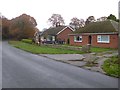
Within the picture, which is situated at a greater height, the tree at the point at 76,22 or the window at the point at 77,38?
the tree at the point at 76,22

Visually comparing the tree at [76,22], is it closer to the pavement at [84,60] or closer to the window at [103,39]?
the window at [103,39]

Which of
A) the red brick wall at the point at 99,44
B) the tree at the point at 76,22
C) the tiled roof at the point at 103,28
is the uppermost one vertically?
the tree at the point at 76,22

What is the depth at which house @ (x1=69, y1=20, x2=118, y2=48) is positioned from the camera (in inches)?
1441

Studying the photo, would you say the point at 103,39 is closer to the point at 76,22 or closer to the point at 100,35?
the point at 100,35

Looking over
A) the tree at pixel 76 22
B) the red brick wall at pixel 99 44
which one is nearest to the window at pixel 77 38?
the red brick wall at pixel 99 44

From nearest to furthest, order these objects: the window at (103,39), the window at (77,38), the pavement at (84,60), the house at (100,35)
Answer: the pavement at (84,60) < the house at (100,35) < the window at (103,39) < the window at (77,38)

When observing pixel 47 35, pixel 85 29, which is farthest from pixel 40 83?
pixel 47 35

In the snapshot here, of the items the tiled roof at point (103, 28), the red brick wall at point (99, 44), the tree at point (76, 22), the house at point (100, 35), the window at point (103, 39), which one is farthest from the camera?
the tree at point (76, 22)

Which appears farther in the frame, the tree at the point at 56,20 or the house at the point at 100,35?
the tree at the point at 56,20

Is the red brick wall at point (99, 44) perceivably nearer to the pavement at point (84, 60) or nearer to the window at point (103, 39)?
the window at point (103, 39)

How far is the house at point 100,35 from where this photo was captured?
1441 inches

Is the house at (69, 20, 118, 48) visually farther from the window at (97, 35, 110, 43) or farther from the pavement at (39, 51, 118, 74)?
the pavement at (39, 51, 118, 74)

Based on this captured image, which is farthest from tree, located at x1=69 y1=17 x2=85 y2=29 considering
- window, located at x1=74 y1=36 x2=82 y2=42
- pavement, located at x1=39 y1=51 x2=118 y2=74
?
pavement, located at x1=39 y1=51 x2=118 y2=74

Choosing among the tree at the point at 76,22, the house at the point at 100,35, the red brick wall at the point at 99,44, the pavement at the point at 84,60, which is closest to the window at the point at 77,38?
the house at the point at 100,35
